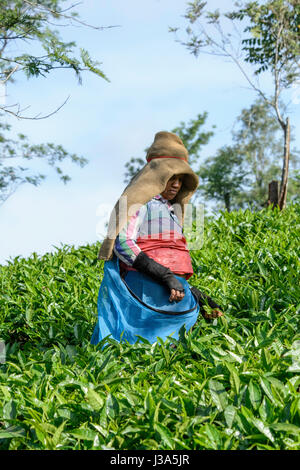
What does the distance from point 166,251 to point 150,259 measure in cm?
22

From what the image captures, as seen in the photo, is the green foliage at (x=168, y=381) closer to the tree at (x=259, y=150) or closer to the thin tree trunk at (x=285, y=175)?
the thin tree trunk at (x=285, y=175)

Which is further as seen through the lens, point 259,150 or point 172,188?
point 259,150

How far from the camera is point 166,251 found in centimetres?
412

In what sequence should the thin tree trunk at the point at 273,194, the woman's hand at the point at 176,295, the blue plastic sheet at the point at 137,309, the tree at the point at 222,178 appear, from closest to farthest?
the woman's hand at the point at 176,295
the blue plastic sheet at the point at 137,309
the thin tree trunk at the point at 273,194
the tree at the point at 222,178

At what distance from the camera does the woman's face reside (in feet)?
13.6

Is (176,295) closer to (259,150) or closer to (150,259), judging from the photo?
(150,259)

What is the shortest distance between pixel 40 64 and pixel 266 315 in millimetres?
3092

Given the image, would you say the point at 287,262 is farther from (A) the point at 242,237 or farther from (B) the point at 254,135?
(B) the point at 254,135

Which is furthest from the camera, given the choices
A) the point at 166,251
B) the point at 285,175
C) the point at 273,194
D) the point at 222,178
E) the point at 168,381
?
the point at 222,178

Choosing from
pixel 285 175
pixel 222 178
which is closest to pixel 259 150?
pixel 222 178

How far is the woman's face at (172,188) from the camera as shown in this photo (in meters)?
4.14

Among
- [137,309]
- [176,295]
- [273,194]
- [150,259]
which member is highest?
[273,194]

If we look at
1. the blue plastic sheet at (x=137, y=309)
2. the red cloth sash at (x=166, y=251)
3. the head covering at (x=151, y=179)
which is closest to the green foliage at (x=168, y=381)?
the blue plastic sheet at (x=137, y=309)

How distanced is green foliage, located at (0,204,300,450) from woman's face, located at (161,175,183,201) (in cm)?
109
